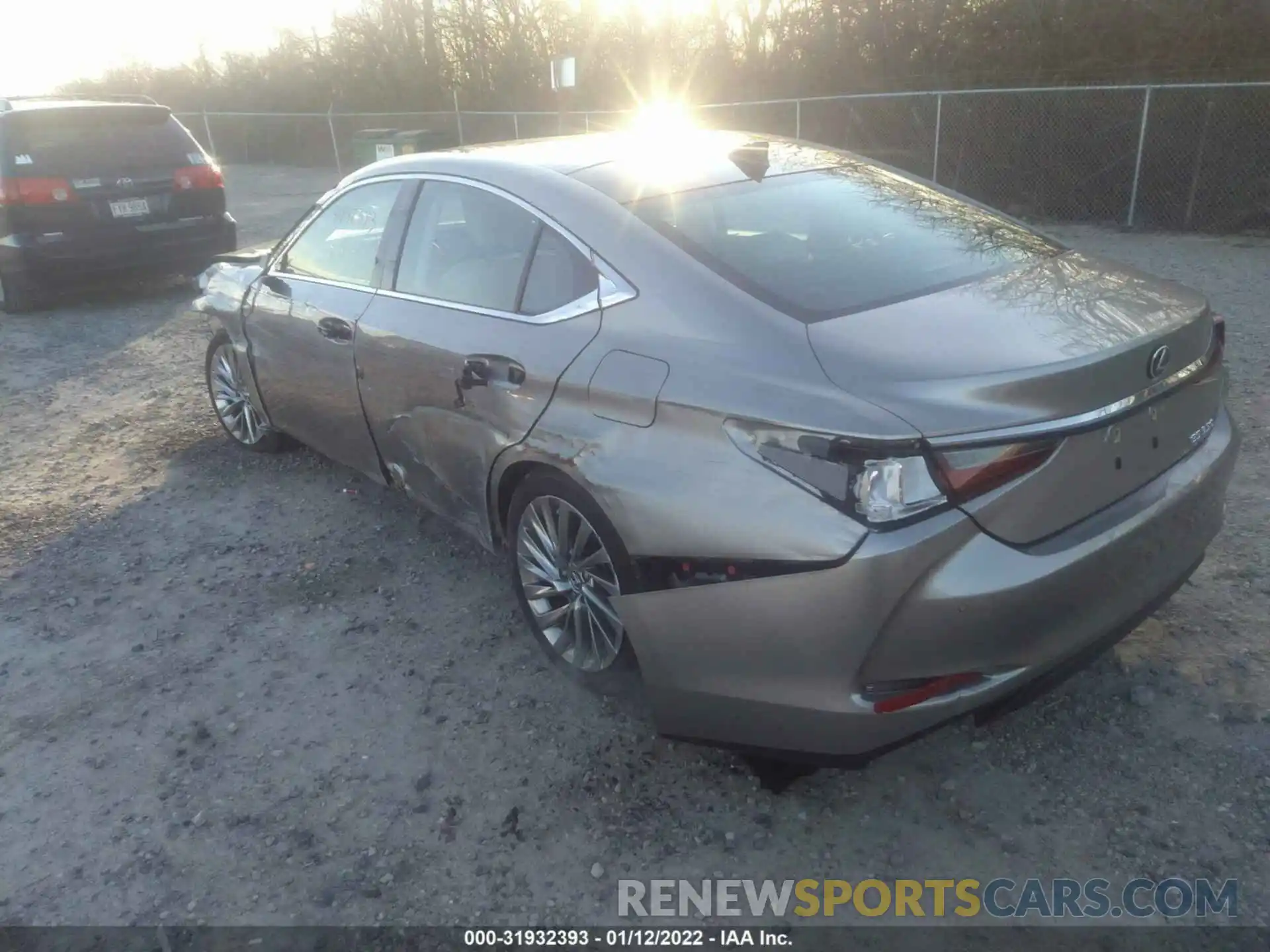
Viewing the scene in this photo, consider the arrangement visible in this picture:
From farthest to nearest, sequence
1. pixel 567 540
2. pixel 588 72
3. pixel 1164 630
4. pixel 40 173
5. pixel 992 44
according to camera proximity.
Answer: pixel 588 72 → pixel 992 44 → pixel 40 173 → pixel 1164 630 → pixel 567 540

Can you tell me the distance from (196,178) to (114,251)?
1120 mm

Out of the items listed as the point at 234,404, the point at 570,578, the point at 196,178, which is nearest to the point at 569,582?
the point at 570,578

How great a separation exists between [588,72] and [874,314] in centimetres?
1827

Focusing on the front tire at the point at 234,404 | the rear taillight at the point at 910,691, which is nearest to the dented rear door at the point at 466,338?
the rear taillight at the point at 910,691

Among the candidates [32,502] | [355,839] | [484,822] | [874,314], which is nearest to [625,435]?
[874,314]

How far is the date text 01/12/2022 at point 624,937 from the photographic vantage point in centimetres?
244

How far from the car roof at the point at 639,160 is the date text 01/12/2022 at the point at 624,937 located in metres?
2.12

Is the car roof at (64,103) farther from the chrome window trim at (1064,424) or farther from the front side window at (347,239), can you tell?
the chrome window trim at (1064,424)

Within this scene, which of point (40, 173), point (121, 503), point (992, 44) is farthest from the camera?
point (992, 44)

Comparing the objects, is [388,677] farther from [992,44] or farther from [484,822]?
[992,44]

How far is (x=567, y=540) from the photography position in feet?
10.4

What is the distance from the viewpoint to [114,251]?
904 centimetres

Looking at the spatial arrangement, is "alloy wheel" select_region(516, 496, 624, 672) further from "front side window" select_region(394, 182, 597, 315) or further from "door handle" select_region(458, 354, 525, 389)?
"front side window" select_region(394, 182, 597, 315)

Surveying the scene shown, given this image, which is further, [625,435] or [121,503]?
[121,503]
